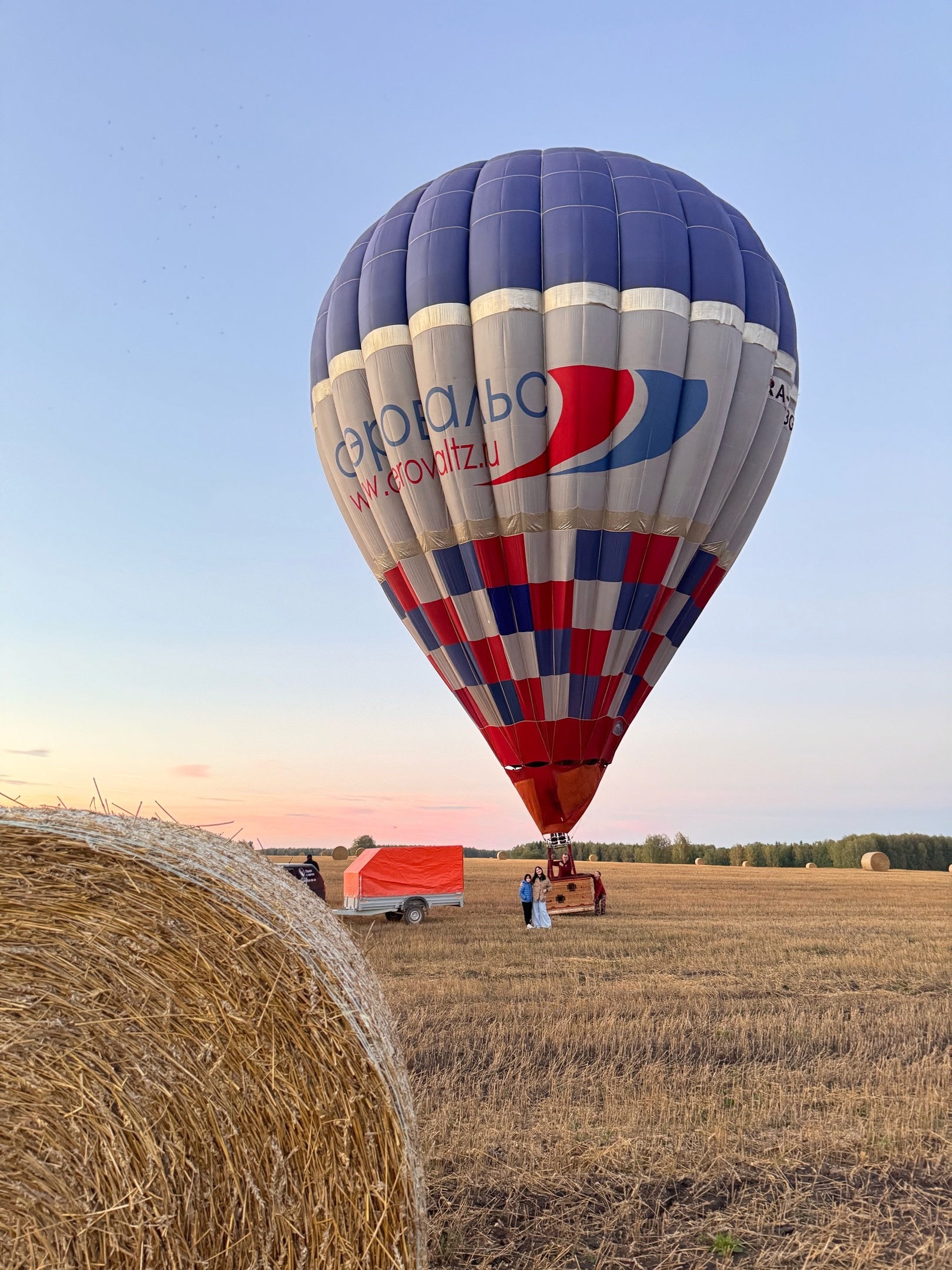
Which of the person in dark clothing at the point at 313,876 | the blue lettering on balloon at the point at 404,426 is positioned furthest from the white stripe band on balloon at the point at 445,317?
the person in dark clothing at the point at 313,876

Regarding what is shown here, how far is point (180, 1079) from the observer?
4.27 m

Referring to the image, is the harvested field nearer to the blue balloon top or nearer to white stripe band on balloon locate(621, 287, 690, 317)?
white stripe band on balloon locate(621, 287, 690, 317)

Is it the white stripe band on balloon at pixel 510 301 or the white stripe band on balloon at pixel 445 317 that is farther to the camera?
the white stripe band on balloon at pixel 445 317

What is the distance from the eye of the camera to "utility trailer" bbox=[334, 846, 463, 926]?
1945 cm

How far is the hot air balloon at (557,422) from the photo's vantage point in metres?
15.1

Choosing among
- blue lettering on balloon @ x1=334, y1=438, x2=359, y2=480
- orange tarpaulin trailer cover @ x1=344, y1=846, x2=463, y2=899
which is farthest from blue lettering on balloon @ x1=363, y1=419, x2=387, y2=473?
orange tarpaulin trailer cover @ x1=344, y1=846, x2=463, y2=899

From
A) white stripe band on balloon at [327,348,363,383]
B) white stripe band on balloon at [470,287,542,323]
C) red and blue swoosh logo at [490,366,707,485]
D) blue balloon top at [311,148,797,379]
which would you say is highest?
blue balloon top at [311,148,797,379]

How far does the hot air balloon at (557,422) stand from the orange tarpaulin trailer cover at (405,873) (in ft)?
11.6

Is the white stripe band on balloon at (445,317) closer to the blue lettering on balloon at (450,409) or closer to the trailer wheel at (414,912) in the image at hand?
the blue lettering on balloon at (450,409)

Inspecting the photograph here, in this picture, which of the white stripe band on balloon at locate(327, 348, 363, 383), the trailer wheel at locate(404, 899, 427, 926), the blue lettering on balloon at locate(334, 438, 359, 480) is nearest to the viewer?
the white stripe band on balloon at locate(327, 348, 363, 383)

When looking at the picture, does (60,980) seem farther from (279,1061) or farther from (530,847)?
(530,847)

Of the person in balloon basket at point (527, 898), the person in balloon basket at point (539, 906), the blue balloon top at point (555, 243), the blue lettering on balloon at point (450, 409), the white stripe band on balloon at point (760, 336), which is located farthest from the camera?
the person in balloon basket at point (527, 898)

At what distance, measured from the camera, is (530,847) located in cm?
6444

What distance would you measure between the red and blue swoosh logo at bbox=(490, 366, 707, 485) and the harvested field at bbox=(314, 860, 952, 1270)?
23.1 ft
